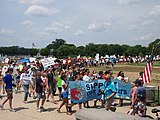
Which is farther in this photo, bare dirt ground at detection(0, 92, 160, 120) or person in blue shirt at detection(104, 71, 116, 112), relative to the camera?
bare dirt ground at detection(0, 92, 160, 120)

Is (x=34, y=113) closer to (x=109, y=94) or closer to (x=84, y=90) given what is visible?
(x=84, y=90)

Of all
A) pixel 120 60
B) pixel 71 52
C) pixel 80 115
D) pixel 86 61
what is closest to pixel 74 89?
pixel 80 115

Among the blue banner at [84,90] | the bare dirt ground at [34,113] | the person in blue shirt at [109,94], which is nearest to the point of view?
the person in blue shirt at [109,94]

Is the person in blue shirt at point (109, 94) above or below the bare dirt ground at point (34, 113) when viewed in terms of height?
above

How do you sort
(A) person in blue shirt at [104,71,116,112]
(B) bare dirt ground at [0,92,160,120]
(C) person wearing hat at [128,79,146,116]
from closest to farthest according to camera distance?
1. (C) person wearing hat at [128,79,146,116]
2. (A) person in blue shirt at [104,71,116,112]
3. (B) bare dirt ground at [0,92,160,120]

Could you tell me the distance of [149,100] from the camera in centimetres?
1338

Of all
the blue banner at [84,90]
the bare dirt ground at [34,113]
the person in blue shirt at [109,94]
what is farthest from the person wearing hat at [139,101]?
the blue banner at [84,90]

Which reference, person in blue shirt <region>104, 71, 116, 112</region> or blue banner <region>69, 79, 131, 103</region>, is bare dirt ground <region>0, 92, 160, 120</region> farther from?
person in blue shirt <region>104, 71, 116, 112</region>

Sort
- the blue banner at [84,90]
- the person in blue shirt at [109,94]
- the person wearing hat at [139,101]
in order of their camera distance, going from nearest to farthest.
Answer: the person wearing hat at [139,101] → the person in blue shirt at [109,94] → the blue banner at [84,90]

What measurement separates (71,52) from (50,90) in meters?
104

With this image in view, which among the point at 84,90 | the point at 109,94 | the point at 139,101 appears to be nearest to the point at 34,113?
the point at 84,90

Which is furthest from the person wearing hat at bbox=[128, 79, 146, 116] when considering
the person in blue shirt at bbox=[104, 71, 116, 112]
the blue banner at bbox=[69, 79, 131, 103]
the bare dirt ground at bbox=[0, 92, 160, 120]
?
the blue banner at bbox=[69, 79, 131, 103]

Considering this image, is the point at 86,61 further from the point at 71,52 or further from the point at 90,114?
the point at 71,52

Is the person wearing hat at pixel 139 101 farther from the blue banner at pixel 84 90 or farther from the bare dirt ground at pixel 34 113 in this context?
the blue banner at pixel 84 90
